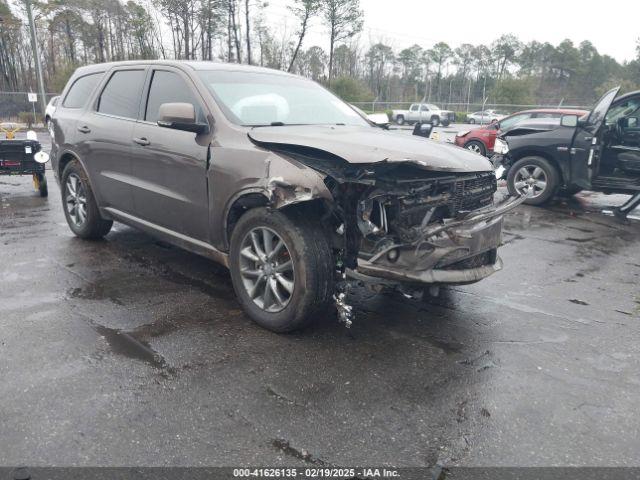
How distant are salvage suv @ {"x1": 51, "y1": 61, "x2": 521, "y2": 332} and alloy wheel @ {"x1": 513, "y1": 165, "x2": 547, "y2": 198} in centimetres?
518

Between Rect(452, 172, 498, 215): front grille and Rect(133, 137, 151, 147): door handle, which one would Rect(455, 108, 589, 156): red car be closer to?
Rect(452, 172, 498, 215): front grille

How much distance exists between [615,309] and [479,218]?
185 centimetres

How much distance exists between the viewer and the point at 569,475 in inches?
89.7

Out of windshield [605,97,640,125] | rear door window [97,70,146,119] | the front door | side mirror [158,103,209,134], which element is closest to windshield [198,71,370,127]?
side mirror [158,103,209,134]

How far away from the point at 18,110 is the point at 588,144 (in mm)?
33658

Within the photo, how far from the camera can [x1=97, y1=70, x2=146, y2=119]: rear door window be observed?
4.75 meters

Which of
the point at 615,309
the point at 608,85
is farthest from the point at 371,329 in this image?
the point at 608,85

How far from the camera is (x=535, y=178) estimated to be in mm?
8914

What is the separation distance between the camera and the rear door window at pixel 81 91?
549 cm

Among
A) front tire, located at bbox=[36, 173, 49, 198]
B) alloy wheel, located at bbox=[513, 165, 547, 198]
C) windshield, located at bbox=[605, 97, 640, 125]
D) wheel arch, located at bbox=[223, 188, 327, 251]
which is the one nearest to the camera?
wheel arch, located at bbox=[223, 188, 327, 251]

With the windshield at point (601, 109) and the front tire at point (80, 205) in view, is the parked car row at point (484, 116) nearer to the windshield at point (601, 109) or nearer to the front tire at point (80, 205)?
the windshield at point (601, 109)

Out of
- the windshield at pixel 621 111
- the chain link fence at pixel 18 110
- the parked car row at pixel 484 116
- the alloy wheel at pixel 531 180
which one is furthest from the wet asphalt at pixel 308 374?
the parked car row at pixel 484 116

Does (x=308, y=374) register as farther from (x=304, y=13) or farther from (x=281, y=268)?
(x=304, y=13)

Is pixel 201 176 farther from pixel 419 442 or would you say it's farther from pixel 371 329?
pixel 419 442
